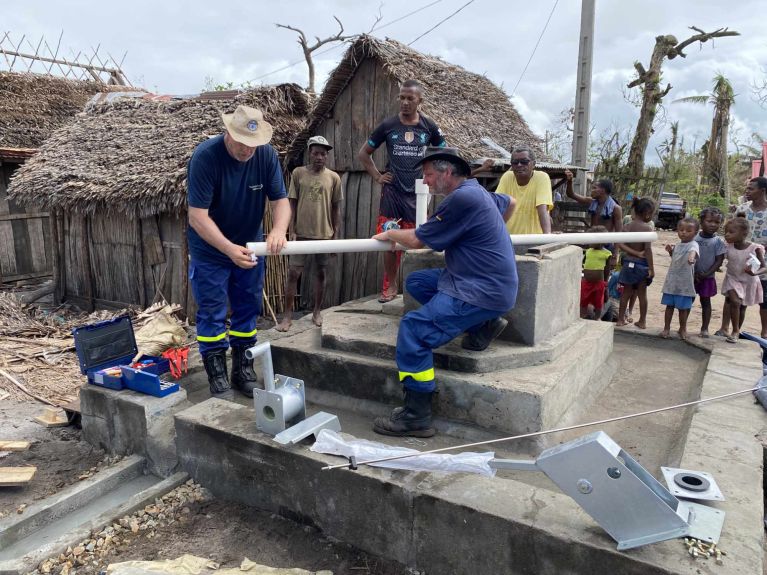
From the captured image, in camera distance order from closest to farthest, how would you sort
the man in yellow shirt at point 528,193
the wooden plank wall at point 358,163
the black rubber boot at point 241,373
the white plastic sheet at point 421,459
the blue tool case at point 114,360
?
the white plastic sheet at point 421,459 → the blue tool case at point 114,360 → the black rubber boot at point 241,373 → the man in yellow shirt at point 528,193 → the wooden plank wall at point 358,163

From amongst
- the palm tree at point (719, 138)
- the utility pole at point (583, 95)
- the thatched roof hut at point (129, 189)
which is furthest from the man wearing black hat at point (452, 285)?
the palm tree at point (719, 138)

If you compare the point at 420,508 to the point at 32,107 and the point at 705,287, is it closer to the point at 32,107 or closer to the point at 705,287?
the point at 705,287

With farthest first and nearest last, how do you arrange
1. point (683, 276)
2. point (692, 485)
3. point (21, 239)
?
1. point (21, 239)
2. point (683, 276)
3. point (692, 485)

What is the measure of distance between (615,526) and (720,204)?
2637cm

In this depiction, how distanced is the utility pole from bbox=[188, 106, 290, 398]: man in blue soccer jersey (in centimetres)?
715

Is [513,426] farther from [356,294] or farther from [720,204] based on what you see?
[720,204]

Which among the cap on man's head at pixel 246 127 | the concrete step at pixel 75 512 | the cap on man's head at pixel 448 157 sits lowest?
the concrete step at pixel 75 512

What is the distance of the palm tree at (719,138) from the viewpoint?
24969mm

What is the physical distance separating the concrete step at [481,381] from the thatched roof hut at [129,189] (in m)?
4.46

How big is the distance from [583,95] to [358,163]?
451 cm

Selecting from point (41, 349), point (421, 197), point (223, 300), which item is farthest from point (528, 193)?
point (41, 349)

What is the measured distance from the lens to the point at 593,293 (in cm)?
628

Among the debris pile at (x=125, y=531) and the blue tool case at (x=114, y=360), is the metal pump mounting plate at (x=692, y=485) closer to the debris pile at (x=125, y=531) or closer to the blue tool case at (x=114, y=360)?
the debris pile at (x=125, y=531)

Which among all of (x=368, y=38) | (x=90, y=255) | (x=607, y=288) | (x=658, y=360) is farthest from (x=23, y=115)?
(x=658, y=360)
